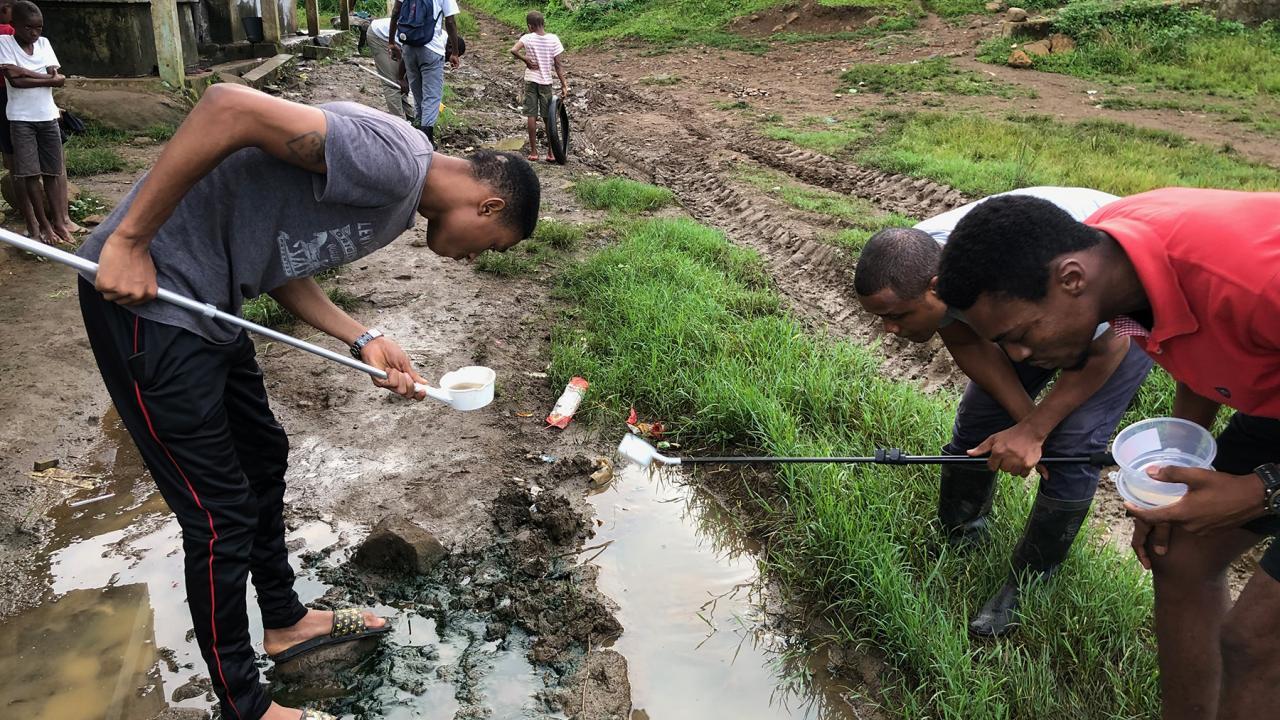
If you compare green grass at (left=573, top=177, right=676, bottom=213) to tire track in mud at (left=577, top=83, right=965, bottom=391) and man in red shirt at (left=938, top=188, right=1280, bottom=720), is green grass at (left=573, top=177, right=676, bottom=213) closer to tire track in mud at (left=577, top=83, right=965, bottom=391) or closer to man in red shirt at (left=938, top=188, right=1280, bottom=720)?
tire track in mud at (left=577, top=83, right=965, bottom=391)

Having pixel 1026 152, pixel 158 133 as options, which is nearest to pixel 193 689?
pixel 158 133

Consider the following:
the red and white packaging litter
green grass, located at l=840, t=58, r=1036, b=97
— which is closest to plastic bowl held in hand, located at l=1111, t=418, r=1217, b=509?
the red and white packaging litter

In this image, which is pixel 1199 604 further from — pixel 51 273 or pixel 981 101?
pixel 981 101

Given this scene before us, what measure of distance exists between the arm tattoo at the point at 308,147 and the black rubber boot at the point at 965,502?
2.36 m

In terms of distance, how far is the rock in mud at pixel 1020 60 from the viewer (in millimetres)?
13352

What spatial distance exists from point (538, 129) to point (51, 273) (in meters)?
6.14

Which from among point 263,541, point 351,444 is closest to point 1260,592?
point 263,541

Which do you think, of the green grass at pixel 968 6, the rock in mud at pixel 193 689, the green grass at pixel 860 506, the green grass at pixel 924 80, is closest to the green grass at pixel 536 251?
the green grass at pixel 860 506

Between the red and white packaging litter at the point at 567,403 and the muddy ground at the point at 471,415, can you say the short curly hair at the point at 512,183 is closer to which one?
the muddy ground at the point at 471,415

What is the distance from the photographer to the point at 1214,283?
70.4 inches

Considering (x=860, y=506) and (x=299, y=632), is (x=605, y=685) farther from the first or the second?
(x=860, y=506)

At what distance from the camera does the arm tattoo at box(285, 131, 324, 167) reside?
2010 mm

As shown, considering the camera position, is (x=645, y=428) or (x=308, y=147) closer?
(x=308, y=147)

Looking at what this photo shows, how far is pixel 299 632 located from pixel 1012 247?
241 centimetres
